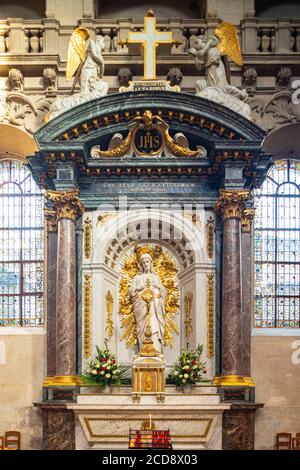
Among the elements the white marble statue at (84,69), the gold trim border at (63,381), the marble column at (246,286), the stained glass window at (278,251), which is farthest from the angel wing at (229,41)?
the gold trim border at (63,381)

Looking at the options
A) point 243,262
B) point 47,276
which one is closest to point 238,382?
point 243,262

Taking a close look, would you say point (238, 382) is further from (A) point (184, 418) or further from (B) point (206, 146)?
(B) point (206, 146)

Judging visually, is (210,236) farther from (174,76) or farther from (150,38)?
(150,38)

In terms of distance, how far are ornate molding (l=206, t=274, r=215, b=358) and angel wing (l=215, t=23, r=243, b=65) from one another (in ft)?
14.9

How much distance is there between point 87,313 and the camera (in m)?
20.3

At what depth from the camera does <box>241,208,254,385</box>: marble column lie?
20.6m

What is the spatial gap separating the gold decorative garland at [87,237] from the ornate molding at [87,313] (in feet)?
1.54

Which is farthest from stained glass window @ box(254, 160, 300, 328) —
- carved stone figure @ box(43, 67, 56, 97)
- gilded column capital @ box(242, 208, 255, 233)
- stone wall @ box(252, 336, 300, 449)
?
carved stone figure @ box(43, 67, 56, 97)

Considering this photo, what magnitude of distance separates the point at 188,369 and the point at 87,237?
3368mm

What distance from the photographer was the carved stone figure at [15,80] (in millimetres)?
22519

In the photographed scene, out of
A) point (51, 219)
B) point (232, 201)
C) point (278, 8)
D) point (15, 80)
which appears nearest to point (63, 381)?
point (51, 219)

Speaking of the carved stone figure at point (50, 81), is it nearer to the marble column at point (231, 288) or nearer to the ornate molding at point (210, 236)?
the ornate molding at point (210, 236)

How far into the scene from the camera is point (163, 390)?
63.6 feet

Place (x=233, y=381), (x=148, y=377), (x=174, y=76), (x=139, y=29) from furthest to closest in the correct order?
(x=139, y=29) → (x=174, y=76) → (x=148, y=377) → (x=233, y=381)
